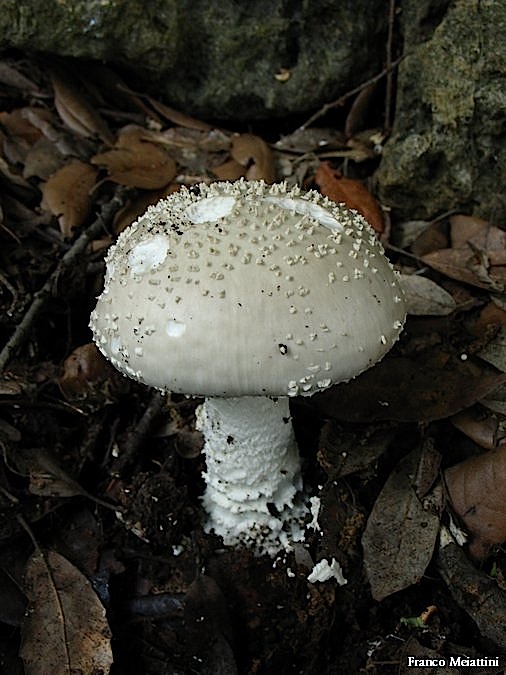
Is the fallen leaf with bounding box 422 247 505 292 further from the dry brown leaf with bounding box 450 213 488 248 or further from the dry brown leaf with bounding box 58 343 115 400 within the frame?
the dry brown leaf with bounding box 58 343 115 400

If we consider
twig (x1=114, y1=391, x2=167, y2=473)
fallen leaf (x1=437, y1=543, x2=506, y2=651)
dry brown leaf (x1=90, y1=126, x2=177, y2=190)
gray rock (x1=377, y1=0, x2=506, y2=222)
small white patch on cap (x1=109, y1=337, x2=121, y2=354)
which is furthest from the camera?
dry brown leaf (x1=90, y1=126, x2=177, y2=190)

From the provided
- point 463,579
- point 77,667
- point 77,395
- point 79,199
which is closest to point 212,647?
point 77,667

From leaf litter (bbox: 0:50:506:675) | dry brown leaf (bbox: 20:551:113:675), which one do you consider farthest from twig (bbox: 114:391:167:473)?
dry brown leaf (bbox: 20:551:113:675)

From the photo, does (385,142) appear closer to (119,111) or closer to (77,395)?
(119,111)

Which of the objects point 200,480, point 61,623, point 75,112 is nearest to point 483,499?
point 200,480

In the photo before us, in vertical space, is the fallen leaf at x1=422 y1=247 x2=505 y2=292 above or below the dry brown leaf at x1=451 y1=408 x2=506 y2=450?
above
